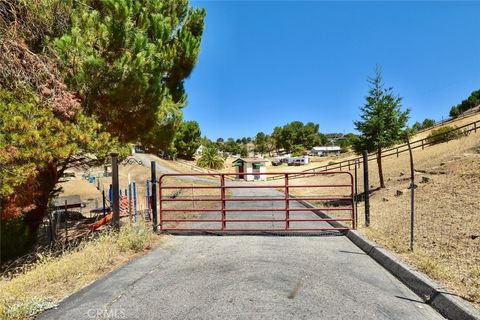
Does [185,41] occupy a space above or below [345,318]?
above

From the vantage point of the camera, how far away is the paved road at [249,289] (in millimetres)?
4613

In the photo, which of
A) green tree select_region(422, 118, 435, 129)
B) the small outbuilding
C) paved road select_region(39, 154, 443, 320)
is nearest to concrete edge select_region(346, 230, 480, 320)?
paved road select_region(39, 154, 443, 320)

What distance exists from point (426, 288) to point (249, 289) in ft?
8.51

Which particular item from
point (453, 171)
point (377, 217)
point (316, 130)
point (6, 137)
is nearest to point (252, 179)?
point (453, 171)

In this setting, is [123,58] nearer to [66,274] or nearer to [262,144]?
[66,274]

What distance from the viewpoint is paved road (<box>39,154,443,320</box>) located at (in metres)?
4.61

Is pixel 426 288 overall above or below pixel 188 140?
below

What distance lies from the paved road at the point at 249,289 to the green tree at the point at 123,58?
521 cm

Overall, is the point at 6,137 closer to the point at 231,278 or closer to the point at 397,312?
the point at 231,278

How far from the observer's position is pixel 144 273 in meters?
6.52

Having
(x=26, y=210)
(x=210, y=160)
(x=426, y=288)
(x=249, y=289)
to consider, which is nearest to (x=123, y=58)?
(x=26, y=210)

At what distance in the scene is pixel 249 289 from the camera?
5.28 metres

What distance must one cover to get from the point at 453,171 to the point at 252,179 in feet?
125

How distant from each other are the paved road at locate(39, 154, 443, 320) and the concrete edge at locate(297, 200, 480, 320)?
13 centimetres
